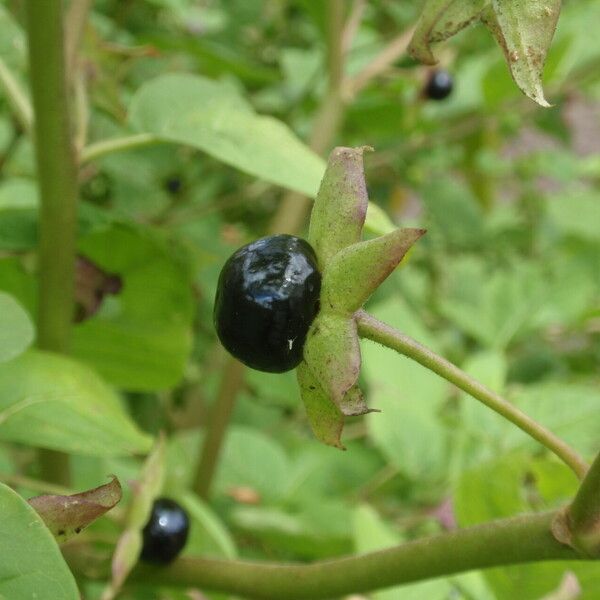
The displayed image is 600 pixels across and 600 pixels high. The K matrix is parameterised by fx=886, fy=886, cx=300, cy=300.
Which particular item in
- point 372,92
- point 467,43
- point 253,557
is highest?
point 372,92

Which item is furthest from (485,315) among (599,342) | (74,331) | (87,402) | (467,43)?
(87,402)

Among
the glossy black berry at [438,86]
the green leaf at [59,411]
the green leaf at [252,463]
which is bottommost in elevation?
the green leaf at [252,463]

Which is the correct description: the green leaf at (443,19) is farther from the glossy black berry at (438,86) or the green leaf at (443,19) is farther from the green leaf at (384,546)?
the glossy black berry at (438,86)

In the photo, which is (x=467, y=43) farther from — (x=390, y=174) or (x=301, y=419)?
(x=301, y=419)

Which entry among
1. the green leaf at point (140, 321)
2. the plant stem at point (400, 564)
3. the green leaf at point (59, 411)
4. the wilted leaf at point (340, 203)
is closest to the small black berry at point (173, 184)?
the green leaf at point (140, 321)

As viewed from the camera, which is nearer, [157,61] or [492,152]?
[157,61]

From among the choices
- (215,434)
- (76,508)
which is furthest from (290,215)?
(76,508)

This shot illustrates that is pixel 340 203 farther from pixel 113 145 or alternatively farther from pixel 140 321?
pixel 140 321
